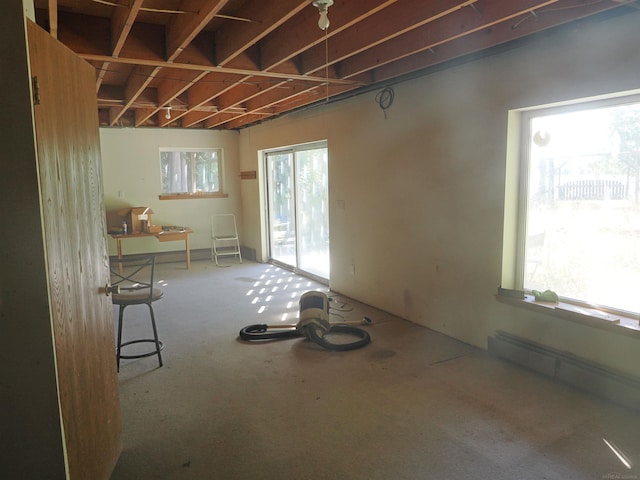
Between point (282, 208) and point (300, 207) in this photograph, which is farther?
point (282, 208)

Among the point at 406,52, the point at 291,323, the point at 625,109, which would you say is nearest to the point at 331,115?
the point at 406,52

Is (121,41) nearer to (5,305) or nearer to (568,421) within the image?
(5,305)

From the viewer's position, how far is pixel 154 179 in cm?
767

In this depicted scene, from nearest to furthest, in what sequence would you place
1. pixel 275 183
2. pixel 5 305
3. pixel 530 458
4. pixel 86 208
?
pixel 5 305 → pixel 86 208 → pixel 530 458 → pixel 275 183

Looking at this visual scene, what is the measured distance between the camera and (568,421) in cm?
260

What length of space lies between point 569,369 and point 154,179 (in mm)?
6795

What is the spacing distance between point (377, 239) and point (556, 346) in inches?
82.1

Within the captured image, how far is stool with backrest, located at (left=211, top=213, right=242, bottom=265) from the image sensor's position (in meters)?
8.20

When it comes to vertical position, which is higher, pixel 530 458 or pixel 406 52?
pixel 406 52

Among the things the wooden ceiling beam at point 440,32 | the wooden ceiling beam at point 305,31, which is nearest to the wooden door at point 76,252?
A: the wooden ceiling beam at point 305,31

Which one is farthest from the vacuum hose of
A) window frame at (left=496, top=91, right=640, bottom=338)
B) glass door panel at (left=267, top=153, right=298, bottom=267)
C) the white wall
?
the white wall

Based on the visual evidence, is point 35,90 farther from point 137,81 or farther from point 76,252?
point 137,81

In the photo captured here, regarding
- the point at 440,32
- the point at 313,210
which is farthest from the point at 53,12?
the point at 313,210

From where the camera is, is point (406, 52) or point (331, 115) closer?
point (406, 52)
